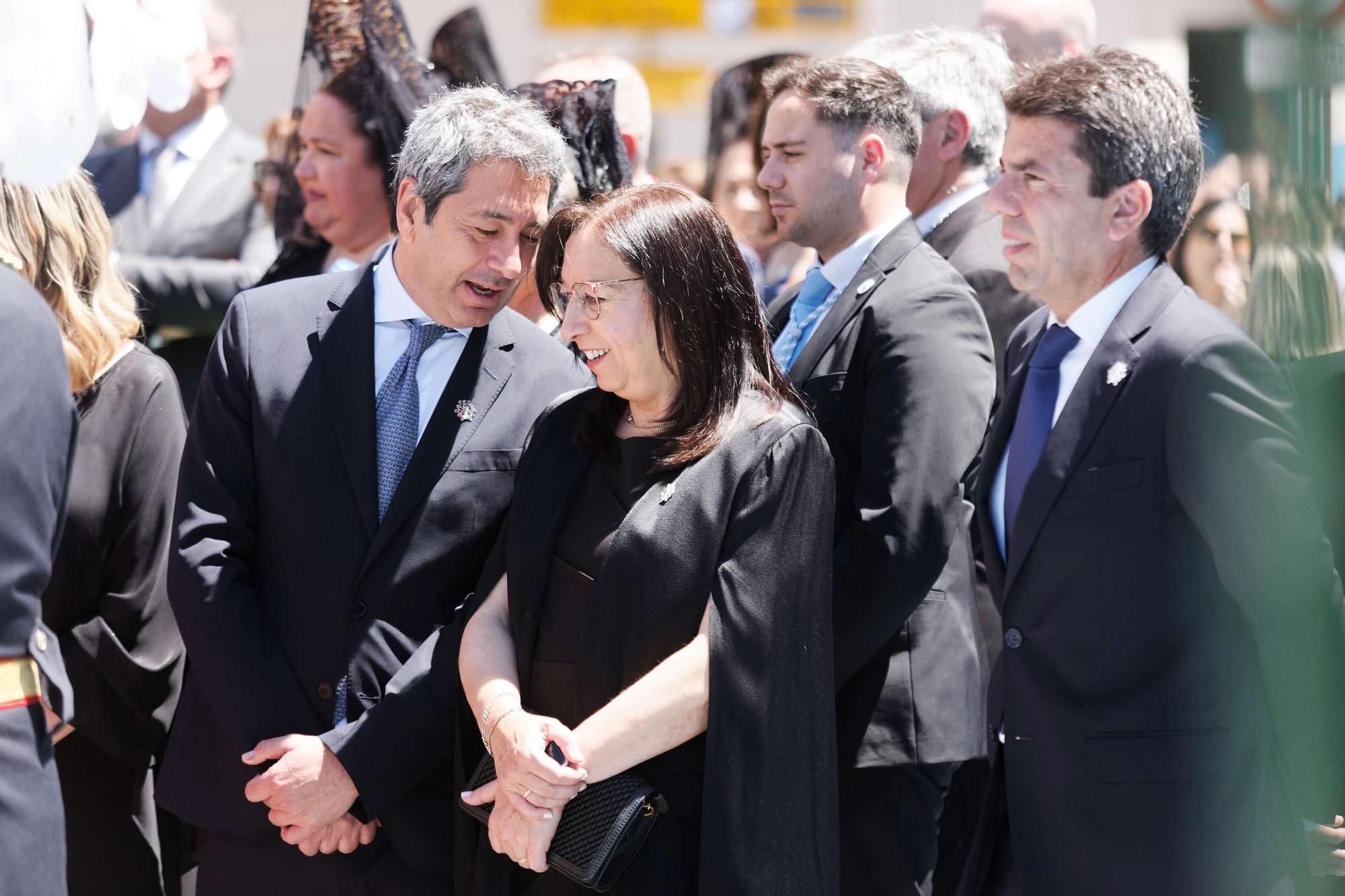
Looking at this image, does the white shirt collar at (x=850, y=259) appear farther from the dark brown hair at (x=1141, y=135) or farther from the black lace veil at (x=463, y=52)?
the black lace veil at (x=463, y=52)

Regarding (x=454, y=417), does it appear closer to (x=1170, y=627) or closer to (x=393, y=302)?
(x=393, y=302)

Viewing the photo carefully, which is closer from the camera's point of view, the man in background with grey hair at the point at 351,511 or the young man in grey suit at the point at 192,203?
the man in background with grey hair at the point at 351,511

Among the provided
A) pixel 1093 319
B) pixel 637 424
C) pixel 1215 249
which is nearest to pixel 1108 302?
pixel 1093 319

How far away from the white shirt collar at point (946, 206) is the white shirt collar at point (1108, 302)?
1204mm

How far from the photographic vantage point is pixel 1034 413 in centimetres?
294

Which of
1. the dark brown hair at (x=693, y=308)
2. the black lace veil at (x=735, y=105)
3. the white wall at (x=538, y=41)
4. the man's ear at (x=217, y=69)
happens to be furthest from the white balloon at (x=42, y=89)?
the white wall at (x=538, y=41)

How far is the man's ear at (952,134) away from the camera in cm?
408

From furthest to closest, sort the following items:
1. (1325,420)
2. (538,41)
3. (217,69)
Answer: (538,41) → (217,69) → (1325,420)

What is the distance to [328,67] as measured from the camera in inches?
177

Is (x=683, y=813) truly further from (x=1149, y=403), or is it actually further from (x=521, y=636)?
(x=1149, y=403)

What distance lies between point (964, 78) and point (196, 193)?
2.56 m

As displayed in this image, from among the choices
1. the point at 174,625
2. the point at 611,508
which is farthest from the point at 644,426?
the point at 174,625

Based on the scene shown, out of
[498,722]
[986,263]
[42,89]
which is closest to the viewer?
[498,722]

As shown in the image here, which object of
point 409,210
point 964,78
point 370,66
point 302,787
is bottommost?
point 302,787
